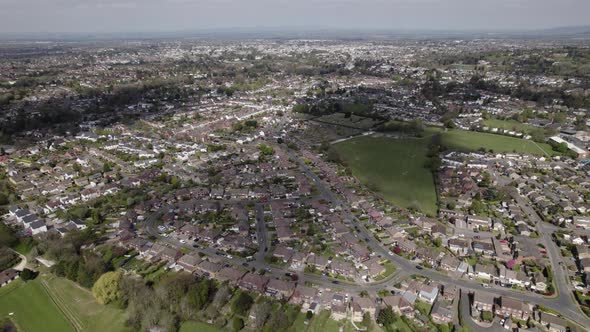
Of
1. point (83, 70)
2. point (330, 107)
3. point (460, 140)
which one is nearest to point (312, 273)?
point (460, 140)

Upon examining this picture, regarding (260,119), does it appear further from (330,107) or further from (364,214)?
(364,214)

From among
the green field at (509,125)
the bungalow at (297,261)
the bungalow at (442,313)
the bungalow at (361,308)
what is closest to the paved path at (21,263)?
the bungalow at (297,261)

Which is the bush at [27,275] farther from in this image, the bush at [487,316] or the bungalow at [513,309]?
the bungalow at [513,309]

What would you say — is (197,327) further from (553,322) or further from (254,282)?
(553,322)

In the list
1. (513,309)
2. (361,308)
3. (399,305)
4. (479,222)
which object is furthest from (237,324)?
Result: (479,222)

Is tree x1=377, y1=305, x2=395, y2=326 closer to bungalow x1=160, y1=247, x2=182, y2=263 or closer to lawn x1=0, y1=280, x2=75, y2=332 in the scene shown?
bungalow x1=160, y1=247, x2=182, y2=263
